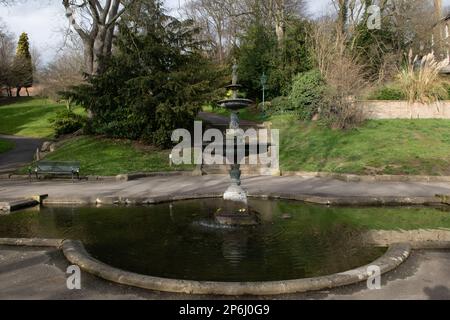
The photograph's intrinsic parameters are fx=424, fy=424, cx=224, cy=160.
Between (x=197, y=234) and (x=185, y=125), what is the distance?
557 inches

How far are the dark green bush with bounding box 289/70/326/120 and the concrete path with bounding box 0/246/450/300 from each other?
60.1 feet

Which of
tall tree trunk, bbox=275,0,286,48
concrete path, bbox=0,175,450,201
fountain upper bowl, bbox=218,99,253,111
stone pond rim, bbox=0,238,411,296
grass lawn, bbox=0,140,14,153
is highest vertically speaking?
tall tree trunk, bbox=275,0,286,48

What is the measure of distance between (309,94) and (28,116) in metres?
35.8

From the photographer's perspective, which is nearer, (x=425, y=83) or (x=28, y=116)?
(x=425, y=83)

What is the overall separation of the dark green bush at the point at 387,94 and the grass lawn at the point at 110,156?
12800 mm

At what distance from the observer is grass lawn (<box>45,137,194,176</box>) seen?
18.7 metres

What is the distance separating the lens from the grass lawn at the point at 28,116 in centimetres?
4057

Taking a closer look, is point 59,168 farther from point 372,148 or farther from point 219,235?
point 372,148

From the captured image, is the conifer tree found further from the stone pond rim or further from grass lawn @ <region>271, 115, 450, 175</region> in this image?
the stone pond rim

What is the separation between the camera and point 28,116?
48.0 meters

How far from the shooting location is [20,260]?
675 centimetres

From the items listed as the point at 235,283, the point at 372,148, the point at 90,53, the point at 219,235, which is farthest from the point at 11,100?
the point at 235,283

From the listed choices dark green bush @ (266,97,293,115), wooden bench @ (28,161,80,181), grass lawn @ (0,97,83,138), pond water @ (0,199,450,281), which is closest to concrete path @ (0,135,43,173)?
wooden bench @ (28,161,80,181)

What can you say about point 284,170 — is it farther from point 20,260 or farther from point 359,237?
point 20,260
